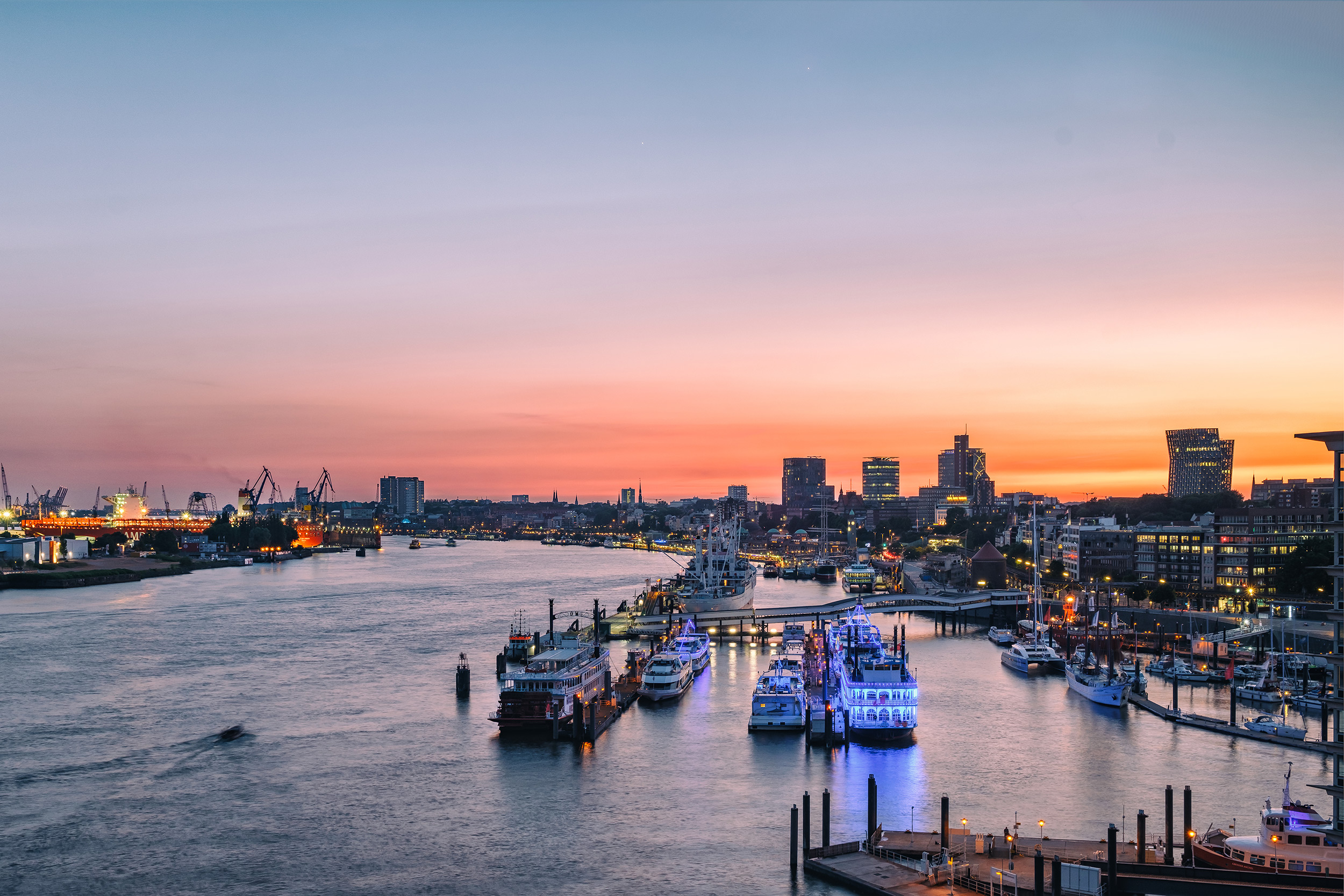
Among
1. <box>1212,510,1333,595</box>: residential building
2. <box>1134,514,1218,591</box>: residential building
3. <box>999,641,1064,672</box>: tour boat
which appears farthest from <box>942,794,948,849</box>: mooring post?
<box>1134,514,1218,591</box>: residential building

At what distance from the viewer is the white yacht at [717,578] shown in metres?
62.0

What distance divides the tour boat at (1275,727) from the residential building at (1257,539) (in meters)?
34.6

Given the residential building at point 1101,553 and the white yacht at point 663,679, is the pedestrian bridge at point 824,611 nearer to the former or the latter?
the residential building at point 1101,553

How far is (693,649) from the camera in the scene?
43031mm

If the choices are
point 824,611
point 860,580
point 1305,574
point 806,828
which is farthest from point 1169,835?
point 860,580

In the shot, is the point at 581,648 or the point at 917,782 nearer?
the point at 917,782

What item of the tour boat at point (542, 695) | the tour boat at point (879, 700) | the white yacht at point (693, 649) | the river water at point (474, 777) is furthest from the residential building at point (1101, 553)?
the tour boat at point (542, 695)

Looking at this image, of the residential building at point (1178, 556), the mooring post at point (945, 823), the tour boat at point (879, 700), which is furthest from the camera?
the residential building at point (1178, 556)

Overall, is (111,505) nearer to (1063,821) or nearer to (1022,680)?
(1022,680)

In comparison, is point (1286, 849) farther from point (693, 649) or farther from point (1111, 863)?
point (693, 649)

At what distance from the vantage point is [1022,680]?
4075 centimetres

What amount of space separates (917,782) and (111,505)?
666 feet

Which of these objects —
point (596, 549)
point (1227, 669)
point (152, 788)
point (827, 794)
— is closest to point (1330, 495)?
point (1227, 669)

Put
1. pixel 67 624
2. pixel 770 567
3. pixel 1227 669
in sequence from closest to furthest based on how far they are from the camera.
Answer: pixel 1227 669 < pixel 67 624 < pixel 770 567
